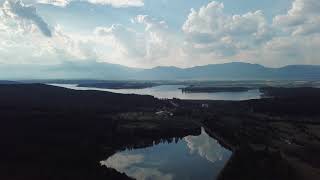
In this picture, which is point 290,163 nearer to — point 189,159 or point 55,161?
point 189,159

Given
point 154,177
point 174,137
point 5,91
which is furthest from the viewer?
point 5,91

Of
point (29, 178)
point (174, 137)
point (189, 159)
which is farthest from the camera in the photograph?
point (174, 137)

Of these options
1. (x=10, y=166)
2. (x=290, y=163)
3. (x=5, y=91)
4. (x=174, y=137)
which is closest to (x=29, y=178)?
(x=10, y=166)

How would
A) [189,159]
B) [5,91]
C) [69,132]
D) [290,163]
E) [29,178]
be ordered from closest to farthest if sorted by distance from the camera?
[29,178] → [290,163] → [189,159] → [69,132] → [5,91]

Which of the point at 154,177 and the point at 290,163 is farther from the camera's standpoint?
the point at 290,163

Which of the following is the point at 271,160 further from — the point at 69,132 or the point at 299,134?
the point at 69,132

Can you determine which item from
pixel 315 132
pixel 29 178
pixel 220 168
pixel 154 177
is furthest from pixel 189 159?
pixel 315 132
